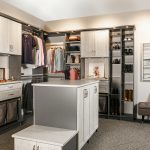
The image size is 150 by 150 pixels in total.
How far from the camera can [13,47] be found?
14.1ft

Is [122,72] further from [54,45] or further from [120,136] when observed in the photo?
[54,45]

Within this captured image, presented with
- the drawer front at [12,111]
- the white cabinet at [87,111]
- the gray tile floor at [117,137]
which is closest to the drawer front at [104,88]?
the gray tile floor at [117,137]

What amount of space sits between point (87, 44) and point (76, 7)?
103 cm

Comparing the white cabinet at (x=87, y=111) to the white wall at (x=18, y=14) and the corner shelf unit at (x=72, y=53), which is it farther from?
the white wall at (x=18, y=14)

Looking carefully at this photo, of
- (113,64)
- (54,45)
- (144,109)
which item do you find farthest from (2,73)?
(144,109)

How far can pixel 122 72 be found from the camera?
4.95 metres

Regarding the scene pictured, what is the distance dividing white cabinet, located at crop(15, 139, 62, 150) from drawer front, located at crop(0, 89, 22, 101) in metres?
1.65

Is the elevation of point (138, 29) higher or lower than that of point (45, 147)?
higher

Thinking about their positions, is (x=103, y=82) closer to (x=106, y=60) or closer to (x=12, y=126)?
(x=106, y=60)

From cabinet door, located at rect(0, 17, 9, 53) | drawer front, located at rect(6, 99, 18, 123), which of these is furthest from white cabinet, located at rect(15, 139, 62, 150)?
cabinet door, located at rect(0, 17, 9, 53)

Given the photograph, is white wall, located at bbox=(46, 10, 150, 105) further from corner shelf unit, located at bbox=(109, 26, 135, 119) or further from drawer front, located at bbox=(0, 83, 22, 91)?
drawer front, located at bbox=(0, 83, 22, 91)

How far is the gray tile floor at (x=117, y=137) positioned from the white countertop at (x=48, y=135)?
29.0 inches

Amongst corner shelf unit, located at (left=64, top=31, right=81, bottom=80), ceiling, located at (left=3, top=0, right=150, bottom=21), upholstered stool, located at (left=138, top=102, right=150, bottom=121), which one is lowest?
upholstered stool, located at (left=138, top=102, right=150, bottom=121)

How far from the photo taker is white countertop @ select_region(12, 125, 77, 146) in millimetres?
2223
